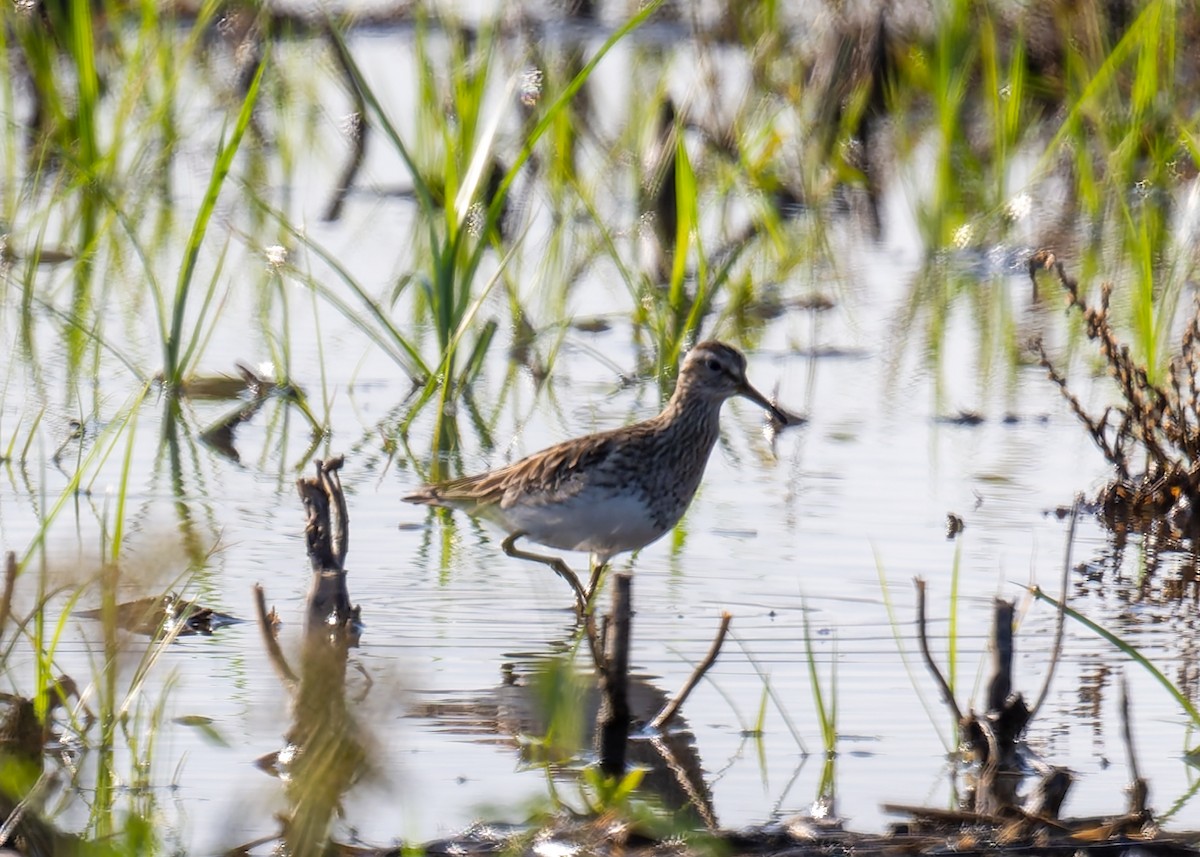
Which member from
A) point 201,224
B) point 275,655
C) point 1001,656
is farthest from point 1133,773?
point 201,224

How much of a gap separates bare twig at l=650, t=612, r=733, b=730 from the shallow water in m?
0.12

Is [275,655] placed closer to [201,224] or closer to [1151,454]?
[201,224]

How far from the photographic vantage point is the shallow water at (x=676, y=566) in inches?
186

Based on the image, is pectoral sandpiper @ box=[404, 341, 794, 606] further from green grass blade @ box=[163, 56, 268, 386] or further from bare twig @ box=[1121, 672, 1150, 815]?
bare twig @ box=[1121, 672, 1150, 815]

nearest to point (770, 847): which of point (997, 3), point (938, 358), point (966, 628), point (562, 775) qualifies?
point (562, 775)

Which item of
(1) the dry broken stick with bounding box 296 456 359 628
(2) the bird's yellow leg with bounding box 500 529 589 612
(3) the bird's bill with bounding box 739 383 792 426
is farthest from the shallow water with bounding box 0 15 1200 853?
(3) the bird's bill with bounding box 739 383 792 426

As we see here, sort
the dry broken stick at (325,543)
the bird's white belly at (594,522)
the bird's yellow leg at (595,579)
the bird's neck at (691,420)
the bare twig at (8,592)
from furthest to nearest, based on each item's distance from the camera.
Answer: the bird's neck at (691,420), the bird's yellow leg at (595,579), the bird's white belly at (594,522), the dry broken stick at (325,543), the bare twig at (8,592)

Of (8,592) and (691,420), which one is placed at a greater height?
(691,420)

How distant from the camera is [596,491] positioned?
626 cm

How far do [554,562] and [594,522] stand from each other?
285mm

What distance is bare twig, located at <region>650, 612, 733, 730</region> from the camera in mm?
4715

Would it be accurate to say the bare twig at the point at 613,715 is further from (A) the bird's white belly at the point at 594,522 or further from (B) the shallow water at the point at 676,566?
(A) the bird's white belly at the point at 594,522

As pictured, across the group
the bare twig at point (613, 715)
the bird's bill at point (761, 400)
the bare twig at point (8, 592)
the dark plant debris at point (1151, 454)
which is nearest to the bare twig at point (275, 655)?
the bare twig at point (8, 592)

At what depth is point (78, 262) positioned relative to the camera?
9570mm
